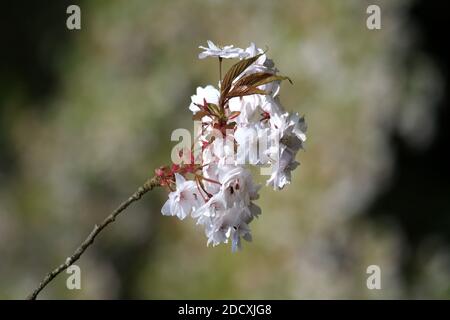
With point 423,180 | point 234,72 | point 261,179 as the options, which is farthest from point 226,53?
point 423,180

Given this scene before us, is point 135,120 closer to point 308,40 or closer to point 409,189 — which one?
point 308,40

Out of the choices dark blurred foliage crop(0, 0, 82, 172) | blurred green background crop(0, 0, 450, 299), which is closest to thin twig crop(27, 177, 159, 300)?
blurred green background crop(0, 0, 450, 299)

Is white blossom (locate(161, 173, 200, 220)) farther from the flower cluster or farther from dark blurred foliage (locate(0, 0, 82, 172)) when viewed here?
dark blurred foliage (locate(0, 0, 82, 172))

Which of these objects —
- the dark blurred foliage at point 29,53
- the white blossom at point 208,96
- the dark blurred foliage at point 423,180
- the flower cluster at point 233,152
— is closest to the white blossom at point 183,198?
the flower cluster at point 233,152

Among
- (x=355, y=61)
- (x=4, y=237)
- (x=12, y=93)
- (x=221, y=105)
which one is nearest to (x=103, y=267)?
(x=4, y=237)

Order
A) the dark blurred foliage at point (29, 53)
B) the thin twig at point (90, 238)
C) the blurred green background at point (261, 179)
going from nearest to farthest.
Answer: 1. the thin twig at point (90, 238)
2. the blurred green background at point (261, 179)
3. the dark blurred foliage at point (29, 53)

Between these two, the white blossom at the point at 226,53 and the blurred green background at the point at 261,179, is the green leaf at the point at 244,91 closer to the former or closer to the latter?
the white blossom at the point at 226,53
